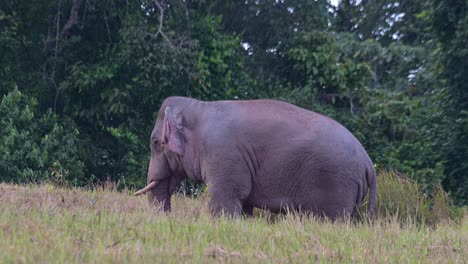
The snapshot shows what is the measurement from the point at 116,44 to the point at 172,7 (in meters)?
1.51

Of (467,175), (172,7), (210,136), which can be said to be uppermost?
(172,7)

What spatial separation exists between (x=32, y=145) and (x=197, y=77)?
11.2 ft

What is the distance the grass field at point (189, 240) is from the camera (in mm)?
6598

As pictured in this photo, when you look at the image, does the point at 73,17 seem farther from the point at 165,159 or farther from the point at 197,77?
the point at 165,159

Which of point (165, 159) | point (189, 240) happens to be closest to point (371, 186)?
point (165, 159)

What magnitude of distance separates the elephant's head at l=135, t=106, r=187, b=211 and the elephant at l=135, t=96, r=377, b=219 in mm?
27

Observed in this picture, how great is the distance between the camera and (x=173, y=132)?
1138 cm

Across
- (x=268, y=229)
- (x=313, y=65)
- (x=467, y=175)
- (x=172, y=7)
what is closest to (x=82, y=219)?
(x=268, y=229)

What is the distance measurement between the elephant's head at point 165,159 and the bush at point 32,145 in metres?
5.42

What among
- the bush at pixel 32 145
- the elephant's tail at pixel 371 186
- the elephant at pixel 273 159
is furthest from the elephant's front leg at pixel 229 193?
the bush at pixel 32 145

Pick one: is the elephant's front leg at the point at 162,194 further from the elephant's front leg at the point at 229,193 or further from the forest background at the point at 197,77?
the forest background at the point at 197,77

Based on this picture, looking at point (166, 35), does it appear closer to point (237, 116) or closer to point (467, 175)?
point (467, 175)

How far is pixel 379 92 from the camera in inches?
808

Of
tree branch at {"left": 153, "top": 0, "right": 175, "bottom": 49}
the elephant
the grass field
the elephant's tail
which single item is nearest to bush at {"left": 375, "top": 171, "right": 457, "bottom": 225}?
the elephant's tail
